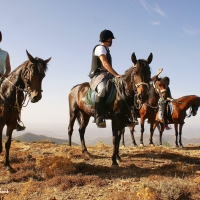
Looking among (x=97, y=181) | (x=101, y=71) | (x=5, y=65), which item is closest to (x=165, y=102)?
(x=101, y=71)

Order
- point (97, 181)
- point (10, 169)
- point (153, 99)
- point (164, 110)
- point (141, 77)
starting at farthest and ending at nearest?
1. point (164, 110)
2. point (153, 99)
3. point (10, 169)
4. point (141, 77)
5. point (97, 181)

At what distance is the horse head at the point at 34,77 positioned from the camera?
6188 mm

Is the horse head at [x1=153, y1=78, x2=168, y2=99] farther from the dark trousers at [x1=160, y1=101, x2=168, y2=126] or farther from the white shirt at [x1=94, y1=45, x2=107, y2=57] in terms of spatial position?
the white shirt at [x1=94, y1=45, x2=107, y2=57]

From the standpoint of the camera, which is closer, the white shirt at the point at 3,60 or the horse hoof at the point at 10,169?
the horse hoof at the point at 10,169

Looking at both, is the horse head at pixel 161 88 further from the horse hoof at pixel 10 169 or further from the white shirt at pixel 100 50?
the horse hoof at pixel 10 169

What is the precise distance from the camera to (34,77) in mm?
6270

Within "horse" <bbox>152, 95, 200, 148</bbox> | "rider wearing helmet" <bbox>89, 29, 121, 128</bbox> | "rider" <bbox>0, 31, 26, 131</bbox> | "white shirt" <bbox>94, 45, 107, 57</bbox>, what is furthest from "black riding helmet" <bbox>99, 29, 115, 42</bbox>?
"horse" <bbox>152, 95, 200, 148</bbox>

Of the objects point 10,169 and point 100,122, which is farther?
point 100,122

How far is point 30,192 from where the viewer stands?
5.00m

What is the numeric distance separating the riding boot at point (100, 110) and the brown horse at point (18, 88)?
200cm

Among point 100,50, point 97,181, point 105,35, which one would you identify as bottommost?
point 97,181

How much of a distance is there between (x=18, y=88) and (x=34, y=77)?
746 mm

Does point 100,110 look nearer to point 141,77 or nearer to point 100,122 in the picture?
point 100,122

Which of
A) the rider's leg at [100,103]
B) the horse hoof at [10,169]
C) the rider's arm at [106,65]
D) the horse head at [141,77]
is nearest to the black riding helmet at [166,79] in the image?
the horse head at [141,77]
